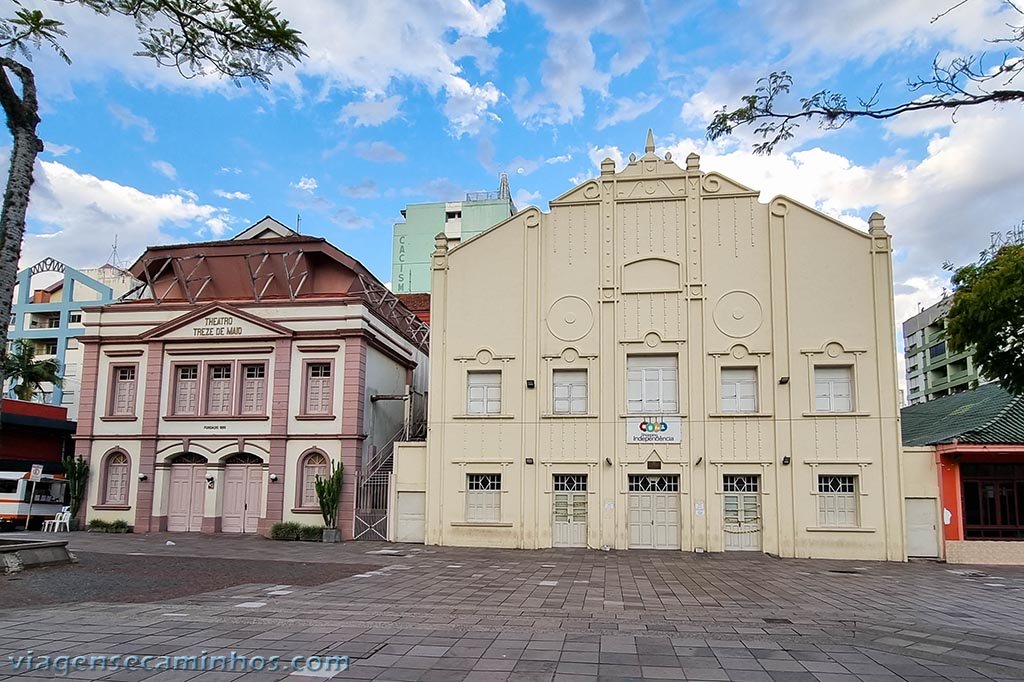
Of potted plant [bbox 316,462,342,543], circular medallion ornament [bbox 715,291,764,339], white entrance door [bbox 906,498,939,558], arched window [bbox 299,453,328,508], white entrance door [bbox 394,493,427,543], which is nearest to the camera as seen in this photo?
white entrance door [bbox 906,498,939,558]

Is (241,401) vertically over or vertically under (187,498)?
over

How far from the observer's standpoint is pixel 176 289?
97.8 feet

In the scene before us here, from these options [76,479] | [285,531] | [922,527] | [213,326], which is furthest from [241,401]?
[922,527]

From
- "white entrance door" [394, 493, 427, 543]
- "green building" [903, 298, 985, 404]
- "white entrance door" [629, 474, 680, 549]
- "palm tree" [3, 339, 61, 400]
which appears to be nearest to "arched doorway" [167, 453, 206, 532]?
"white entrance door" [394, 493, 427, 543]

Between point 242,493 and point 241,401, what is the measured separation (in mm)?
3129

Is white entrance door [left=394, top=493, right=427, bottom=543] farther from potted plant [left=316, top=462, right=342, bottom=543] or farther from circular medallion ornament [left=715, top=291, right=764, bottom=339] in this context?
circular medallion ornament [left=715, top=291, right=764, bottom=339]

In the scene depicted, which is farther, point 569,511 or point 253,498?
point 253,498

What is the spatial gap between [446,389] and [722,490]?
28.6 ft

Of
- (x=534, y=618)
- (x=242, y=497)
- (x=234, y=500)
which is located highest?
(x=242, y=497)

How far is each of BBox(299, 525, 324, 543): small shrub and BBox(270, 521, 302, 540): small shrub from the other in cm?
13

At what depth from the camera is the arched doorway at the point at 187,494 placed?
26.1 meters

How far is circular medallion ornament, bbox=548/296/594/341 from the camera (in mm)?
23312

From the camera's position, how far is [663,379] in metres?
22.9

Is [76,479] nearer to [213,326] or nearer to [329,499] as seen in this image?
[213,326]
